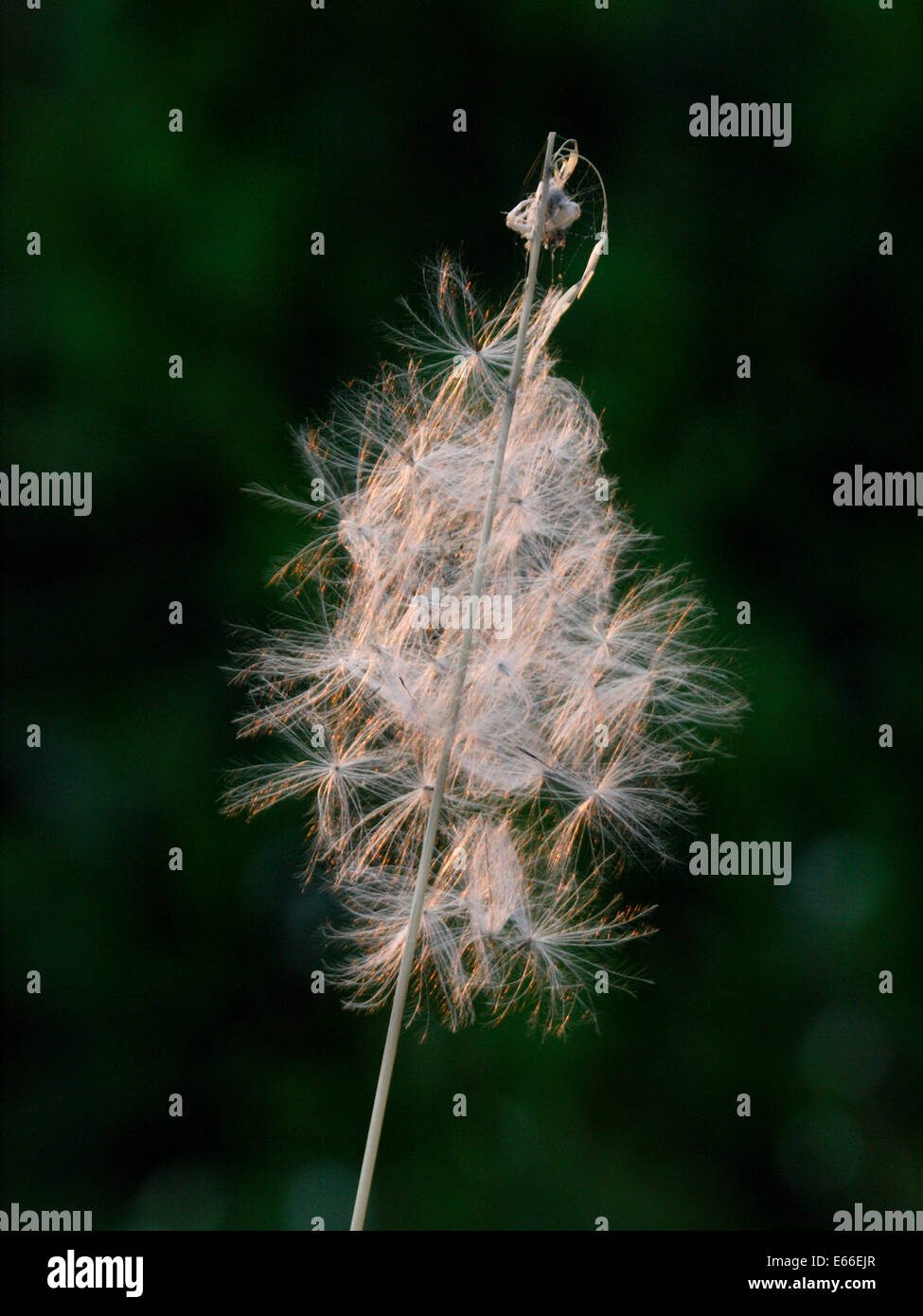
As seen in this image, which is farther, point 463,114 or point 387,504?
point 463,114

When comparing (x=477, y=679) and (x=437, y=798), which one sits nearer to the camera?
(x=437, y=798)

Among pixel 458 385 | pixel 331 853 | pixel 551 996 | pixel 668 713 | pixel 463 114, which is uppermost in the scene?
pixel 463 114

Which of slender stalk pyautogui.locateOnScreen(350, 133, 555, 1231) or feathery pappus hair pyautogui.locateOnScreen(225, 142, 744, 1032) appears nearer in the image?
slender stalk pyautogui.locateOnScreen(350, 133, 555, 1231)

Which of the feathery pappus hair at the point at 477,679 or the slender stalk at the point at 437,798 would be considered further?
the feathery pappus hair at the point at 477,679

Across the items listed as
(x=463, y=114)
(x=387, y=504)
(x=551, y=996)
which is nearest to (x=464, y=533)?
(x=387, y=504)

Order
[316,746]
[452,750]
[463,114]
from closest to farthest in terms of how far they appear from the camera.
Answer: [452,750]
[316,746]
[463,114]

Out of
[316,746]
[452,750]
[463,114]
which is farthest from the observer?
[463,114]

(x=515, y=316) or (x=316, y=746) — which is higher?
(x=515, y=316)

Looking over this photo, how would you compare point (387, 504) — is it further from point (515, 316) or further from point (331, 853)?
point (331, 853)
